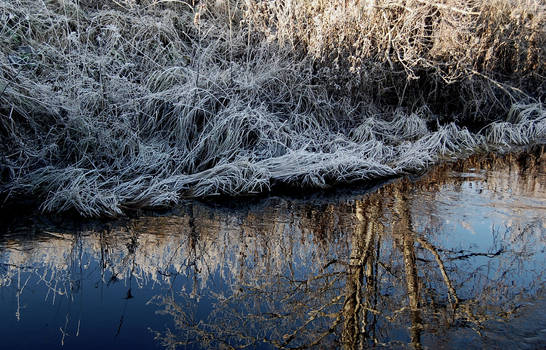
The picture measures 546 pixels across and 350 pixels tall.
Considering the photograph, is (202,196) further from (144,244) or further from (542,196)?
(542,196)

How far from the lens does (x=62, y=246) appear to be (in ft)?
12.8

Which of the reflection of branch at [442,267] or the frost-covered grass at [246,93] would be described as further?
the frost-covered grass at [246,93]

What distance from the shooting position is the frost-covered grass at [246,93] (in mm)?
5270

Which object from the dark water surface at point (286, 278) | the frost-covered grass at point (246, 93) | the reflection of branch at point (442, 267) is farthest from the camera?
the frost-covered grass at point (246, 93)

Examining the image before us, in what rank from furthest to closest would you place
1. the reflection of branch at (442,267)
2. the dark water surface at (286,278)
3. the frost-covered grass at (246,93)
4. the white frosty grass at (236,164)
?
the frost-covered grass at (246,93), the white frosty grass at (236,164), the reflection of branch at (442,267), the dark water surface at (286,278)

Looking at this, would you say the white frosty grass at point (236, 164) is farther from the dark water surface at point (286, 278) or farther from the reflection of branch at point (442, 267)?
the reflection of branch at point (442, 267)

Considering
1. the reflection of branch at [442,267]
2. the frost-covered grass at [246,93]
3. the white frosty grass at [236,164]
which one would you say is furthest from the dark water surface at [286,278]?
the frost-covered grass at [246,93]

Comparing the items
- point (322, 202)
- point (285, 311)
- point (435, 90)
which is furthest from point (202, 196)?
point (435, 90)

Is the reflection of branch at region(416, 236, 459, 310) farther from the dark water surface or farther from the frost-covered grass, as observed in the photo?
the frost-covered grass

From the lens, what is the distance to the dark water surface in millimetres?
2764

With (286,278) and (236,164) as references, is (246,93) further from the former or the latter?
(286,278)

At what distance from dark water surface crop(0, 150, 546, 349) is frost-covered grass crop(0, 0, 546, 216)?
73 centimetres

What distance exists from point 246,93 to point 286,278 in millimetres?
3581

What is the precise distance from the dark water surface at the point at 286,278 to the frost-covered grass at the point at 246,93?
73cm
